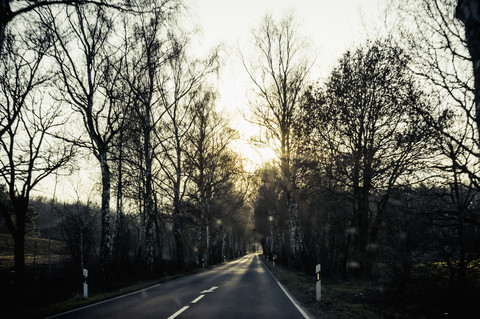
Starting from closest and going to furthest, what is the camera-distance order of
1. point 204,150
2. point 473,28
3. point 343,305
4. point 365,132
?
1. point 473,28
2. point 343,305
3. point 365,132
4. point 204,150

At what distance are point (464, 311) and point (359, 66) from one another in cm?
897

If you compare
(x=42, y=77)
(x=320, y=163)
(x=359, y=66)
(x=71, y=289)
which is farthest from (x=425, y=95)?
(x=42, y=77)

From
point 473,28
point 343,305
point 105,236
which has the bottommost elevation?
point 343,305

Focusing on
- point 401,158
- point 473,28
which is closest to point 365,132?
point 401,158

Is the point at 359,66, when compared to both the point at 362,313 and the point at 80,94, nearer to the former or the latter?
the point at 362,313

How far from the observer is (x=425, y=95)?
933 centimetres

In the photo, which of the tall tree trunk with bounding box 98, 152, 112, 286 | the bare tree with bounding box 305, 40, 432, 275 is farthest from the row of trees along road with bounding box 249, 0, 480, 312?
the tall tree trunk with bounding box 98, 152, 112, 286

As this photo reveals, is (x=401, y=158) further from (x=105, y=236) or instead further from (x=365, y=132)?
(x=105, y=236)

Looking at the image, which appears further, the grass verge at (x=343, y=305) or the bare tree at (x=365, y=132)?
the bare tree at (x=365, y=132)

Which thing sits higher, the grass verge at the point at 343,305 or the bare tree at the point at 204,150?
the bare tree at the point at 204,150

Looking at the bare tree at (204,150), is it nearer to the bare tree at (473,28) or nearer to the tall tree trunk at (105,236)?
the tall tree trunk at (105,236)

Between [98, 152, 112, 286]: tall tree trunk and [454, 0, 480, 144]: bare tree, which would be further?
[98, 152, 112, 286]: tall tree trunk

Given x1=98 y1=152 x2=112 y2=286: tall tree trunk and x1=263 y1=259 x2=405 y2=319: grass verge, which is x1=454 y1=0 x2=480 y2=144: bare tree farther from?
x1=98 y1=152 x2=112 y2=286: tall tree trunk

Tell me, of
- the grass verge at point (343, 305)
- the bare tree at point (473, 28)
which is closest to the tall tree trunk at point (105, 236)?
the grass verge at point (343, 305)
